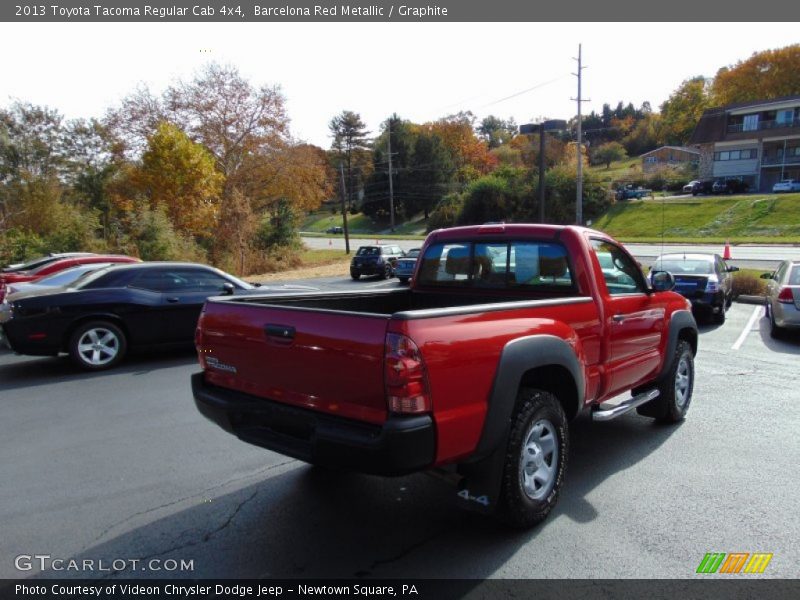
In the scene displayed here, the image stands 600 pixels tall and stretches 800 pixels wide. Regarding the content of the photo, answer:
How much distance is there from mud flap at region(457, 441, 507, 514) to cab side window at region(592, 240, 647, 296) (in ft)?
6.41

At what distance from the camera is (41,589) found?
2.89 metres

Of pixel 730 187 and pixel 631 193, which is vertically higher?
pixel 730 187

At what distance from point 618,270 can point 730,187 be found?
6267 cm

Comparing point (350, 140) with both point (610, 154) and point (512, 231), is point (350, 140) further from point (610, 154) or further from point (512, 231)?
point (512, 231)

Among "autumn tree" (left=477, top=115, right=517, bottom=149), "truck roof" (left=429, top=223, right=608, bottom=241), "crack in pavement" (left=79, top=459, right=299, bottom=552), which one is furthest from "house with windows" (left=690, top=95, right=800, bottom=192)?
"crack in pavement" (left=79, top=459, right=299, bottom=552)

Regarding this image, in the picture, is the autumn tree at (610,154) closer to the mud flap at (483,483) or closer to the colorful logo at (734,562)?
the colorful logo at (734,562)

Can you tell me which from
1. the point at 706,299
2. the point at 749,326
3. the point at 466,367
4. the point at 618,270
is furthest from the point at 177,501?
the point at 749,326

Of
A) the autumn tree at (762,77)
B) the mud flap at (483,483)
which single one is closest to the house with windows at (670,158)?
the autumn tree at (762,77)

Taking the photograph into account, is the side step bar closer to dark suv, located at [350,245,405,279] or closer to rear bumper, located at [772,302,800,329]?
rear bumper, located at [772,302,800,329]

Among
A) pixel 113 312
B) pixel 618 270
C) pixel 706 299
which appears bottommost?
pixel 706 299

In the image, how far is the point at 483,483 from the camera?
10.2 feet

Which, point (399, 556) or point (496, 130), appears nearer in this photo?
point (399, 556)

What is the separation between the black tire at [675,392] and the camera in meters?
5.14

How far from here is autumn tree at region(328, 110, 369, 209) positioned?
9488 cm
